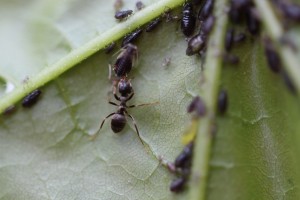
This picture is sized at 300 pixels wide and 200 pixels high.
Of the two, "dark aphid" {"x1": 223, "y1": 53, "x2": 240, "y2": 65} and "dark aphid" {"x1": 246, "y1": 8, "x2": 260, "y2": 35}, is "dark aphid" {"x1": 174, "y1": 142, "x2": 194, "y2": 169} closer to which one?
"dark aphid" {"x1": 223, "y1": 53, "x2": 240, "y2": 65}

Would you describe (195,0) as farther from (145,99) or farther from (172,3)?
(145,99)

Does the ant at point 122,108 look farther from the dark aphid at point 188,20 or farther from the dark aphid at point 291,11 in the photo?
the dark aphid at point 291,11

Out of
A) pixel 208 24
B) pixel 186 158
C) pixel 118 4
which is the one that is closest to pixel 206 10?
pixel 208 24

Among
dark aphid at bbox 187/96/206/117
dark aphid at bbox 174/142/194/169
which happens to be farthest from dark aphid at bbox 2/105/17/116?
dark aphid at bbox 187/96/206/117

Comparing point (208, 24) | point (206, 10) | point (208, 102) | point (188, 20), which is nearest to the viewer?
point (208, 102)

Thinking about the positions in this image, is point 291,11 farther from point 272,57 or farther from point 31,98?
point 31,98

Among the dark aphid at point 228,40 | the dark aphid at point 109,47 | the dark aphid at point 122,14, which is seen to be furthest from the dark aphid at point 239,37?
the dark aphid at point 109,47
